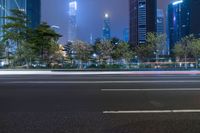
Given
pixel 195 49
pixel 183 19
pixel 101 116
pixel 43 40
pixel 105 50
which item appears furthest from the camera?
pixel 183 19

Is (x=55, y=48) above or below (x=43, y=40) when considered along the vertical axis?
below

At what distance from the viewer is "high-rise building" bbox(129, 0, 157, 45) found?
5413 inches

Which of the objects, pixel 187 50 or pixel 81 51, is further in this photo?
pixel 187 50

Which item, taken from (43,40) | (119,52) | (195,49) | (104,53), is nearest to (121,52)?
(119,52)

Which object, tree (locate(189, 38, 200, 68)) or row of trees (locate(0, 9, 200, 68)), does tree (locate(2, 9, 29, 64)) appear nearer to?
row of trees (locate(0, 9, 200, 68))

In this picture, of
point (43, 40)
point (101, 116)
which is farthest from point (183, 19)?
point (101, 116)

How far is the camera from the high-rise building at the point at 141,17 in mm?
137500

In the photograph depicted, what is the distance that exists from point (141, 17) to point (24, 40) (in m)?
93.2

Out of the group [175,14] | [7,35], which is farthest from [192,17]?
[7,35]

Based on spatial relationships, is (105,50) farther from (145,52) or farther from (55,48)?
(55,48)

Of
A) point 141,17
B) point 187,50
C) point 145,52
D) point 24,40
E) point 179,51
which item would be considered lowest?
point 145,52

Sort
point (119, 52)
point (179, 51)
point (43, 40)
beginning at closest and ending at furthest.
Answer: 1. point (179, 51)
2. point (43, 40)
3. point (119, 52)

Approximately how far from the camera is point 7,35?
50.4 meters

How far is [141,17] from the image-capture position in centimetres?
13738
